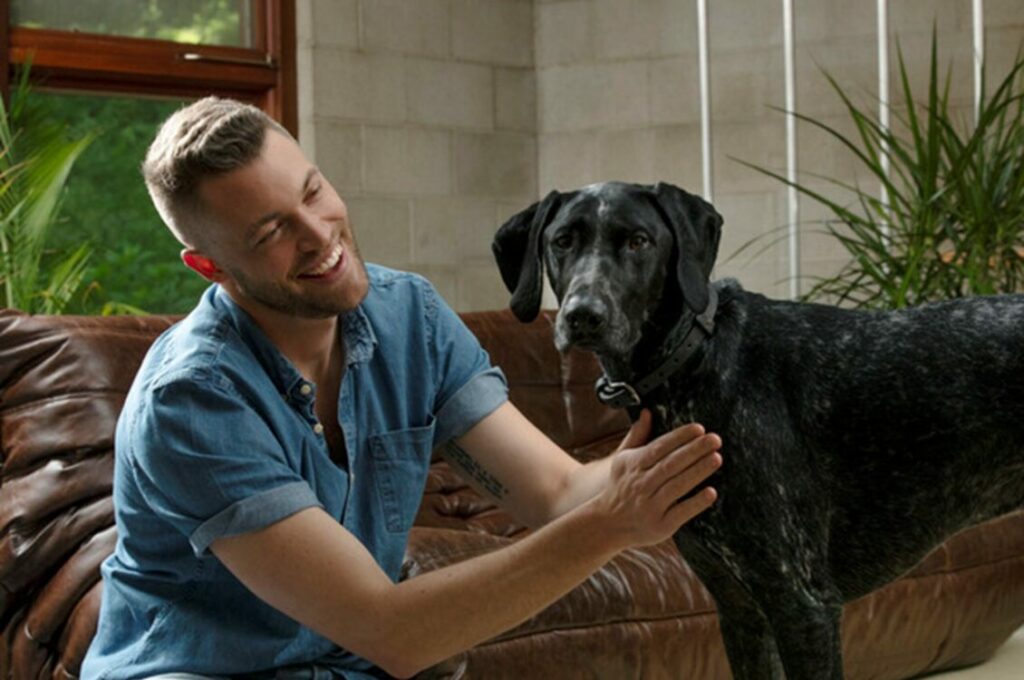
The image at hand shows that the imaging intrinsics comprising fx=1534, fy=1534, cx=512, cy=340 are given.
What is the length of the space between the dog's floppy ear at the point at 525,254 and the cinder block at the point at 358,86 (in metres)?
3.50

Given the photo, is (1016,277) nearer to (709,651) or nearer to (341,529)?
(709,651)

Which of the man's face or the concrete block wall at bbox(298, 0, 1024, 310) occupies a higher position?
the concrete block wall at bbox(298, 0, 1024, 310)

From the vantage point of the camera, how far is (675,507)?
1675 mm

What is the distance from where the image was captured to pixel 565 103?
19.8 ft

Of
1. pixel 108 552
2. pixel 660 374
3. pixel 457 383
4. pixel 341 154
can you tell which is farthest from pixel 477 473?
pixel 341 154

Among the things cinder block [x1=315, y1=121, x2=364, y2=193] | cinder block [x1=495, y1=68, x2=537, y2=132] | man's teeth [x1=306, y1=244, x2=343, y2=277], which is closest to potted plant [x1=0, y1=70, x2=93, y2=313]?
cinder block [x1=315, y1=121, x2=364, y2=193]

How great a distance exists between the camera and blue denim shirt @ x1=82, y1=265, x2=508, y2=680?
1.81 metres

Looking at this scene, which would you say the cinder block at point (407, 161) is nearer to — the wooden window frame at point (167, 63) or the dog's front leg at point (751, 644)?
the wooden window frame at point (167, 63)

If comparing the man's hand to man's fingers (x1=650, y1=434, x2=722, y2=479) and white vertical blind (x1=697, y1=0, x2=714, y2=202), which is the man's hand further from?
white vertical blind (x1=697, y1=0, x2=714, y2=202)

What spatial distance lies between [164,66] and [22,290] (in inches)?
52.8

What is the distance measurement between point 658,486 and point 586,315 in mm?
288

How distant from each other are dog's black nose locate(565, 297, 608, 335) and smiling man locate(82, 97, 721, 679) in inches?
6.5

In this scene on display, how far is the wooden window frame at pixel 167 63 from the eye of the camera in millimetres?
4871

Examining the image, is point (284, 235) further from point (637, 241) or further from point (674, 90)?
point (674, 90)
